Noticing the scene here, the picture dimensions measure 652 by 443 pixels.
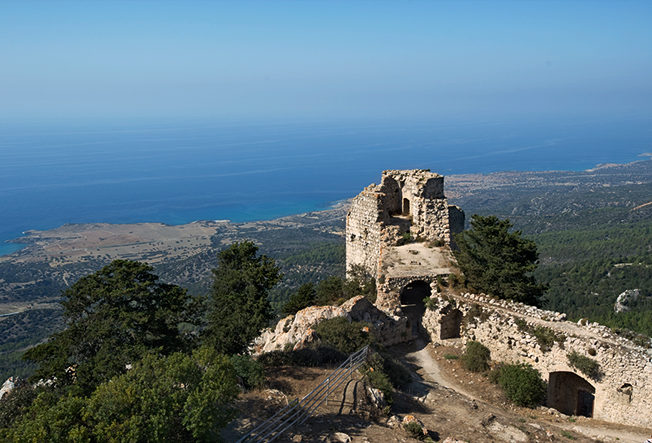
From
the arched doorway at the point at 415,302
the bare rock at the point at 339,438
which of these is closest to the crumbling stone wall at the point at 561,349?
the arched doorway at the point at 415,302

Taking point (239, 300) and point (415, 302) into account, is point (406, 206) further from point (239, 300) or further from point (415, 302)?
point (239, 300)


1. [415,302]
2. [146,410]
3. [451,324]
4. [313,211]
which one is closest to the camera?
[146,410]

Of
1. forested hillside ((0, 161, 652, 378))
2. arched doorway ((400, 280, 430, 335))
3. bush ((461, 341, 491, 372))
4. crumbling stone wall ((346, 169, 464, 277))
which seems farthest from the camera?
forested hillside ((0, 161, 652, 378))

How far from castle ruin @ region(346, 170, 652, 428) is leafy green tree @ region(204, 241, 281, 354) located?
4.19 metres

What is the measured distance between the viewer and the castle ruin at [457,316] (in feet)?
43.0

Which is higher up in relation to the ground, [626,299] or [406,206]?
[406,206]

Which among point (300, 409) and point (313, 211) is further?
point (313, 211)

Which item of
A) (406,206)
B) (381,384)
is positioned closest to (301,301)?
(406,206)

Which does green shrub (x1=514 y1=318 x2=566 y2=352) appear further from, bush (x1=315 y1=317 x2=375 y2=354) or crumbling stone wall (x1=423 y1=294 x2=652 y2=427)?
bush (x1=315 y1=317 x2=375 y2=354)

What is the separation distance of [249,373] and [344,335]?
12.0ft

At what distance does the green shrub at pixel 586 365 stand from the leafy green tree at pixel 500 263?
361cm

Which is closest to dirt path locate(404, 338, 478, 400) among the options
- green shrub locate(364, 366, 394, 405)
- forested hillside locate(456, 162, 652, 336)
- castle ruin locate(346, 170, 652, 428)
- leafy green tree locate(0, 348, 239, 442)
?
castle ruin locate(346, 170, 652, 428)

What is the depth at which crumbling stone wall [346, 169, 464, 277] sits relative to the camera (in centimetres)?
2052

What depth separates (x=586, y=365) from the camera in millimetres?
13398
